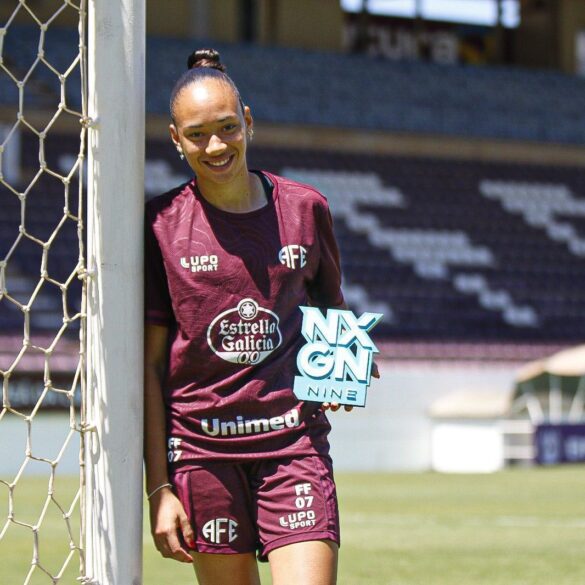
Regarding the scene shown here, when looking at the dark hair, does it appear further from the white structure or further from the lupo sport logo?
the white structure

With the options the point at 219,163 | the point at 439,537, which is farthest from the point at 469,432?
the point at 219,163

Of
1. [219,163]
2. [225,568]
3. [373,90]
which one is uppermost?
[373,90]

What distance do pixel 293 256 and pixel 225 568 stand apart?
0.62m

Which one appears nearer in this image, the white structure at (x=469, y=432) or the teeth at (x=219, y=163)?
the teeth at (x=219, y=163)

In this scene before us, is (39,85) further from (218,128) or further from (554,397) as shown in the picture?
(218,128)

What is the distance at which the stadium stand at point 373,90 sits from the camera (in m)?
20.2

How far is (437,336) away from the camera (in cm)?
1883

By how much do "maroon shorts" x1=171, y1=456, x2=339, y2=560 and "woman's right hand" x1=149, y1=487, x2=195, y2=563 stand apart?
2 centimetres

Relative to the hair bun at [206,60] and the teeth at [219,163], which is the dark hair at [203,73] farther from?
the teeth at [219,163]

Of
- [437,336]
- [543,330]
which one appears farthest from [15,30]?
[543,330]

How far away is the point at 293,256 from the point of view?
9.11 ft

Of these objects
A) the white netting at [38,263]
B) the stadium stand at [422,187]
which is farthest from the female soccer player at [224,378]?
the stadium stand at [422,187]

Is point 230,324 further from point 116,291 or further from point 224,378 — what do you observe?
point 116,291

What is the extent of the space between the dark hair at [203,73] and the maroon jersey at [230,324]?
0.21 metres
